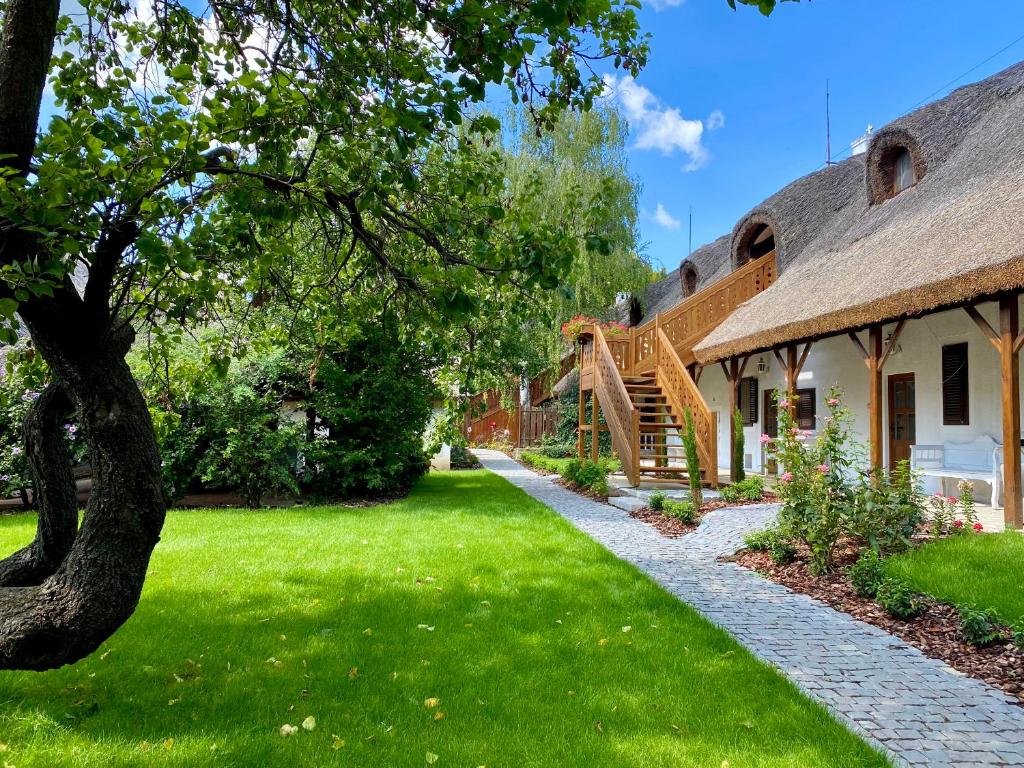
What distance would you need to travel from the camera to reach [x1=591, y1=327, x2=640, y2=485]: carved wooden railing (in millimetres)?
12531

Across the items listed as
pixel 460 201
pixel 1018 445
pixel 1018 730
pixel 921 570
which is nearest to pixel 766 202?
pixel 1018 445

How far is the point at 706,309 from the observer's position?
1523 cm

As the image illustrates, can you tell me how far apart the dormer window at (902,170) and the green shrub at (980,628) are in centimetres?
1111

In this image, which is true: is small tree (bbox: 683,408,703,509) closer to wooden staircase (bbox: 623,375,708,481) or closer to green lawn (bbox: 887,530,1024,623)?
wooden staircase (bbox: 623,375,708,481)

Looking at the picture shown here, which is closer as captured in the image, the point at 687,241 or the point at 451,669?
the point at 451,669

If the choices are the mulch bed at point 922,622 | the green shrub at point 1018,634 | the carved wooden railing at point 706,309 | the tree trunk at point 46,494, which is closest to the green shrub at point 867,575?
the mulch bed at point 922,622

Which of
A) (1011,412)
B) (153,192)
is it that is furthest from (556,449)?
(153,192)

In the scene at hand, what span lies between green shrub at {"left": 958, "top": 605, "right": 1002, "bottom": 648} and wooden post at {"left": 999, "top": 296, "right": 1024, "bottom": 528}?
3251 mm

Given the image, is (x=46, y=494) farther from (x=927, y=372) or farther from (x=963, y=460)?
(x=927, y=372)

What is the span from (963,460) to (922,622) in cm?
616

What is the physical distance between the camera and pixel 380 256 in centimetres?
378

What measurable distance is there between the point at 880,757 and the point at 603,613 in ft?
7.50

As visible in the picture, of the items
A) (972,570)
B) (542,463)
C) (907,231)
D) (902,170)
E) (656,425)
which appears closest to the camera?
(972,570)

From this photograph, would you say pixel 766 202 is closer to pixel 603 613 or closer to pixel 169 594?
pixel 603 613
